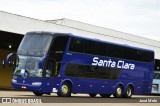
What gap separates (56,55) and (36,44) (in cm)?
116

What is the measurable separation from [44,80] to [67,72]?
163 centimetres

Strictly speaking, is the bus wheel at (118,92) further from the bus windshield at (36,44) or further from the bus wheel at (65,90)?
the bus windshield at (36,44)

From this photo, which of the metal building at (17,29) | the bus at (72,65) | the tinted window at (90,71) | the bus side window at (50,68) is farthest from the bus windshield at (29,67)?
the metal building at (17,29)

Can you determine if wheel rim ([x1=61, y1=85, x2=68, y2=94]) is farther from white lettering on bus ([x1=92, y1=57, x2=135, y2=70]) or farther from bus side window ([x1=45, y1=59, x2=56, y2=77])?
white lettering on bus ([x1=92, y1=57, x2=135, y2=70])

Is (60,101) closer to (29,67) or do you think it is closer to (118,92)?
(29,67)

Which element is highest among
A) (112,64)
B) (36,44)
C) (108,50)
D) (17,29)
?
(17,29)

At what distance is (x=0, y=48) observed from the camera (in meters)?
38.9

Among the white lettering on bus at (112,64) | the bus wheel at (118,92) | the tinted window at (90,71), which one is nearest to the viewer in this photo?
the tinted window at (90,71)

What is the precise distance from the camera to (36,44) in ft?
74.7

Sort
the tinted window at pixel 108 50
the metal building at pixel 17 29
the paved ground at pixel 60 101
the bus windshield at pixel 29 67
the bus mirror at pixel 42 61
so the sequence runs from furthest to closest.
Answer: the metal building at pixel 17 29, the tinted window at pixel 108 50, the bus windshield at pixel 29 67, the bus mirror at pixel 42 61, the paved ground at pixel 60 101

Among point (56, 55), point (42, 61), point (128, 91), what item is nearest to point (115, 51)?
point (128, 91)

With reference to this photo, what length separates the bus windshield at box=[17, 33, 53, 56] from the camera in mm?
22500

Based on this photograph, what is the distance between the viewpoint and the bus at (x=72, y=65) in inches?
887

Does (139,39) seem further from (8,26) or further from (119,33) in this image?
(8,26)
